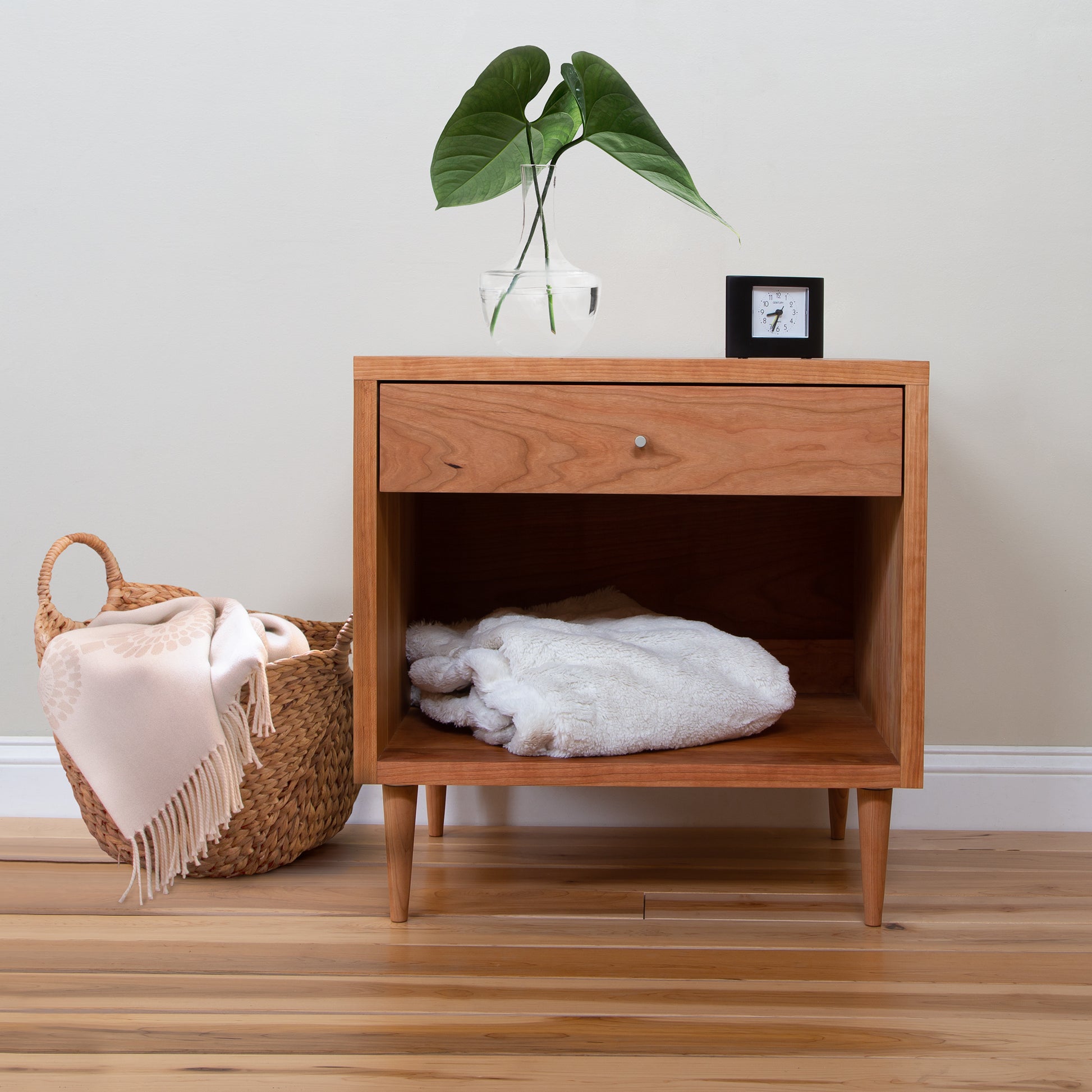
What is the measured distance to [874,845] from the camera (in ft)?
3.25

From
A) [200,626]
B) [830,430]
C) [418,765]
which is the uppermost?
[830,430]

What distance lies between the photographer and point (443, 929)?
3.26 ft

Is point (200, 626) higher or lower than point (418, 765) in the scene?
higher

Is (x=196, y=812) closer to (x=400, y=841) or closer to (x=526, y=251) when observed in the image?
(x=400, y=841)

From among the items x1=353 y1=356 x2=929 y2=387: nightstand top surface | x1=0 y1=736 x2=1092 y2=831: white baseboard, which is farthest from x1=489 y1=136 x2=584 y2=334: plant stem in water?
x1=0 y1=736 x2=1092 y2=831: white baseboard

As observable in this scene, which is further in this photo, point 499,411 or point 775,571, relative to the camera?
point 775,571

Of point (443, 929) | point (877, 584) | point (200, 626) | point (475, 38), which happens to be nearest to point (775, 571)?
point (877, 584)

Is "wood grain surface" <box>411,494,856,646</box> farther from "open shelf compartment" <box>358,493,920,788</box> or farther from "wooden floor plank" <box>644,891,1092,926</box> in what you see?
"wooden floor plank" <box>644,891,1092,926</box>

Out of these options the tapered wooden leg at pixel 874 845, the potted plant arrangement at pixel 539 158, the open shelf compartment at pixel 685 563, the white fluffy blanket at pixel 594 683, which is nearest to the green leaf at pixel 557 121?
the potted plant arrangement at pixel 539 158

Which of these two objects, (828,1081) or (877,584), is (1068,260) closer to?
(877,584)

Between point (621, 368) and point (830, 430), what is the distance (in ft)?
0.70

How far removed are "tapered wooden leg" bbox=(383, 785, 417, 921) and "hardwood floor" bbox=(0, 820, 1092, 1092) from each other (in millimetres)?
29

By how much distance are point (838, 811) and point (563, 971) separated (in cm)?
52

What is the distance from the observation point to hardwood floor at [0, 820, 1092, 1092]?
0.74 metres
